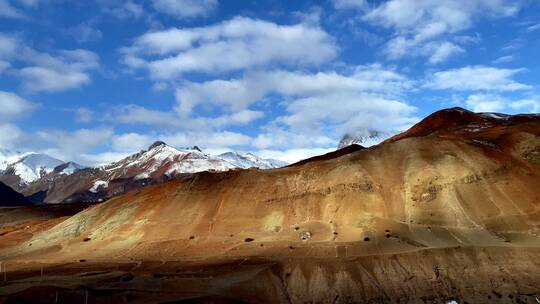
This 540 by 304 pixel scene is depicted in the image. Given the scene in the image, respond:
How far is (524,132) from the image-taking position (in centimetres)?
7988

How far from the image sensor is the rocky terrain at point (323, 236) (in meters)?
51.8

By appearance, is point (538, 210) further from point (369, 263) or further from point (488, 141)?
point (369, 263)

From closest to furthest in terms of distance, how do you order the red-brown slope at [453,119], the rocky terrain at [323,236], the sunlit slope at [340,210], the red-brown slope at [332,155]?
the rocky terrain at [323,236], the sunlit slope at [340,210], the red-brown slope at [332,155], the red-brown slope at [453,119]

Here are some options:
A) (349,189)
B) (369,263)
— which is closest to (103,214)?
(349,189)

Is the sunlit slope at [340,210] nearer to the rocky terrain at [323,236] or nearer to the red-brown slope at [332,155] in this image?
the rocky terrain at [323,236]

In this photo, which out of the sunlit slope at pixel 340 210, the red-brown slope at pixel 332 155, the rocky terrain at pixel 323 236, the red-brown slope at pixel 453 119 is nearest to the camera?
A: the rocky terrain at pixel 323 236

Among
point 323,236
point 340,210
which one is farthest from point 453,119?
point 323,236

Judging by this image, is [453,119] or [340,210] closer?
[340,210]

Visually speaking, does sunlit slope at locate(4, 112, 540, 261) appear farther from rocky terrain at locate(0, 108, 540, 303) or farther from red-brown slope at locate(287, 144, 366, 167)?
red-brown slope at locate(287, 144, 366, 167)

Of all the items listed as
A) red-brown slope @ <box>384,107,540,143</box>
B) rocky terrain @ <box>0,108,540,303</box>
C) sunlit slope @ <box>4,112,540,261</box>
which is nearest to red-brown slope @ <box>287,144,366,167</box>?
red-brown slope @ <box>384,107,540,143</box>

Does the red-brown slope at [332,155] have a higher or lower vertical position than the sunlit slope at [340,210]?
higher

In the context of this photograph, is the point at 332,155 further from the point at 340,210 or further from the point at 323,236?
the point at 323,236

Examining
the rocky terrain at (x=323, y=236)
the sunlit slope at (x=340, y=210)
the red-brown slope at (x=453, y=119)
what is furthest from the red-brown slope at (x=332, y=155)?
the sunlit slope at (x=340, y=210)

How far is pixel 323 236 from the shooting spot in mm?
64125
